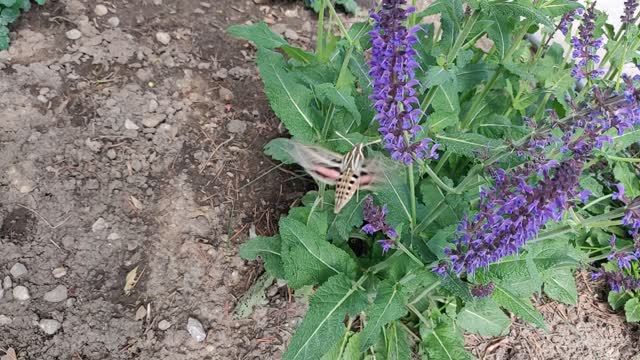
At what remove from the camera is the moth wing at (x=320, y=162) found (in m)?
2.16

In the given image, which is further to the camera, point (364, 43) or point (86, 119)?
point (86, 119)

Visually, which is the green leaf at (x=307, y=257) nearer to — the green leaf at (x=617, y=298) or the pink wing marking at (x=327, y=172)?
the pink wing marking at (x=327, y=172)

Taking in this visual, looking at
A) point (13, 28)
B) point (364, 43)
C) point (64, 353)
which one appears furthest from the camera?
point (13, 28)

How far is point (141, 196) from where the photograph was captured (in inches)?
115

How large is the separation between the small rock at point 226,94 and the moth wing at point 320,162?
1347mm

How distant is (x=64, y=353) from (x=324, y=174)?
148 centimetres

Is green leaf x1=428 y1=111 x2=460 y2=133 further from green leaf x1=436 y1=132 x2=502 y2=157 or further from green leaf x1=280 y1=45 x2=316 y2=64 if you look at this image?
green leaf x1=280 y1=45 x2=316 y2=64

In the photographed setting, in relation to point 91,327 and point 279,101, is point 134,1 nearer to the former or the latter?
point 279,101

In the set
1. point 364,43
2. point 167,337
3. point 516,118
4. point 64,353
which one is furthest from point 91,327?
point 516,118

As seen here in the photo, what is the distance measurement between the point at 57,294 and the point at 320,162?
147 cm

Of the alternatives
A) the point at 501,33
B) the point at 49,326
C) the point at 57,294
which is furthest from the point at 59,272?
the point at 501,33

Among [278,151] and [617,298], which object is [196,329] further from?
[617,298]

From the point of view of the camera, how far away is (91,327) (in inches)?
100

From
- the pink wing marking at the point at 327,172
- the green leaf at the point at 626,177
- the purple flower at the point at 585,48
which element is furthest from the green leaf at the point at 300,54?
the green leaf at the point at 626,177
